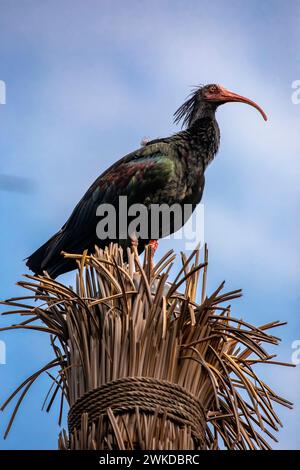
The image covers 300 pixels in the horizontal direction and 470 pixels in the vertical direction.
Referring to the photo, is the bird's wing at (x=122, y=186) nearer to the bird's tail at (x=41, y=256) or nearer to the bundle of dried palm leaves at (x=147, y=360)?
the bird's tail at (x=41, y=256)

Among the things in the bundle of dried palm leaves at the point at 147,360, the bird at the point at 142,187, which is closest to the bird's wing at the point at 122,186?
the bird at the point at 142,187

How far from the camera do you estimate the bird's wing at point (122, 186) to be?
22.9 feet

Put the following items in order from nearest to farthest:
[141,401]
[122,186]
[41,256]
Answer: [141,401] → [41,256] → [122,186]

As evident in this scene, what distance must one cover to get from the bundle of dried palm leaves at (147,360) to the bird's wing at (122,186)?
8.37 ft

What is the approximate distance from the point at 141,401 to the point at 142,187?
3.76m

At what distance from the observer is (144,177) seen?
23.9 ft

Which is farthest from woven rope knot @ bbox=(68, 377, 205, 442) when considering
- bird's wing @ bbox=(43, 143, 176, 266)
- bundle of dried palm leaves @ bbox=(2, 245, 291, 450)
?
bird's wing @ bbox=(43, 143, 176, 266)

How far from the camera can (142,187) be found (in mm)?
7312

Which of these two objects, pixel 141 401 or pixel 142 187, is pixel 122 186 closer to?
pixel 142 187

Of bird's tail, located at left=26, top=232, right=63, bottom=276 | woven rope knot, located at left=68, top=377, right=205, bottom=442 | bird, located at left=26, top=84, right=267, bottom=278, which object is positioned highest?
bird, located at left=26, top=84, right=267, bottom=278

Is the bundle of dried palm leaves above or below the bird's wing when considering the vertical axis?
below

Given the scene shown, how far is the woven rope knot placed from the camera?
369cm

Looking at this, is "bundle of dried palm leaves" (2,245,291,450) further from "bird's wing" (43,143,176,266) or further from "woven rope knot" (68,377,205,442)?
"bird's wing" (43,143,176,266)

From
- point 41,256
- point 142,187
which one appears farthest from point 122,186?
point 41,256
